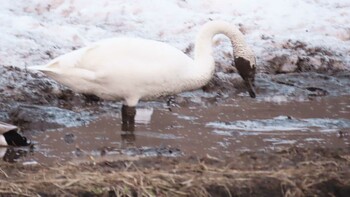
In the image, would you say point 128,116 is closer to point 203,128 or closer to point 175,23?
point 203,128

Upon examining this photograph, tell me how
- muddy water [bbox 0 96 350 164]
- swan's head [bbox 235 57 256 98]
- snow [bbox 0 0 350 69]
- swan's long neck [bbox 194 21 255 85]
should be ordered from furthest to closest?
snow [bbox 0 0 350 69] → swan's head [bbox 235 57 256 98] → swan's long neck [bbox 194 21 255 85] → muddy water [bbox 0 96 350 164]

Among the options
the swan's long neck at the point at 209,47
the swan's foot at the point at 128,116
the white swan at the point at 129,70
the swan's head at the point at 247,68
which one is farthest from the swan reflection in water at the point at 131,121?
the swan's head at the point at 247,68

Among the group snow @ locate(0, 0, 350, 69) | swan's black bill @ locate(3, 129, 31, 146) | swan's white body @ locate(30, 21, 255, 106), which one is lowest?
swan's black bill @ locate(3, 129, 31, 146)

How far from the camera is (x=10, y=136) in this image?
7598 millimetres

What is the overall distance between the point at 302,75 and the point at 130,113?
360 centimetres

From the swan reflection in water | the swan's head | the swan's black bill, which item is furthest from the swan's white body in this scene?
the swan's black bill

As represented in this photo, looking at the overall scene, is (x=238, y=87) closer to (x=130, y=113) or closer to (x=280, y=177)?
(x=130, y=113)

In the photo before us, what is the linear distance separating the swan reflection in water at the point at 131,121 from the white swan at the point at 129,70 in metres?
0.13

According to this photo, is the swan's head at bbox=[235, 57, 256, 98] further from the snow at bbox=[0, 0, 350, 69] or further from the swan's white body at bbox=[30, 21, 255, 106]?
the snow at bbox=[0, 0, 350, 69]

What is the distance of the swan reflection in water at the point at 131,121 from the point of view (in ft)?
26.7

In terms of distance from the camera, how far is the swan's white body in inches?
333

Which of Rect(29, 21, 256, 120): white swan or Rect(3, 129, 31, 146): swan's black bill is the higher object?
Rect(29, 21, 256, 120): white swan

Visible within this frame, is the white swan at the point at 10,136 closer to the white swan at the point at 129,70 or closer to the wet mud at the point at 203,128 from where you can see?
the wet mud at the point at 203,128

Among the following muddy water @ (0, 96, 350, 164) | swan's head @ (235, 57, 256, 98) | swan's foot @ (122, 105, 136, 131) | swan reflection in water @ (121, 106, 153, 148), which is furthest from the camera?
swan's head @ (235, 57, 256, 98)
